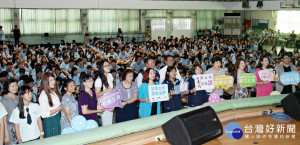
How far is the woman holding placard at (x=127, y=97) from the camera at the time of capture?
172 inches

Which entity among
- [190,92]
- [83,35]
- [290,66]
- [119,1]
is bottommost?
[190,92]

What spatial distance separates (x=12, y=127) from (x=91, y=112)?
94 centimetres

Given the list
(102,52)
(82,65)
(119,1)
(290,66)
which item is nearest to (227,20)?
(119,1)

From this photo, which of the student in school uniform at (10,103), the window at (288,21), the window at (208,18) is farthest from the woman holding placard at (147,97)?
the window at (288,21)

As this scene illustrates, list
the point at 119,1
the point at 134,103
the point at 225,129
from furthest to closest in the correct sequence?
the point at 119,1, the point at 134,103, the point at 225,129

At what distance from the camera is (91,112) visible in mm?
4027

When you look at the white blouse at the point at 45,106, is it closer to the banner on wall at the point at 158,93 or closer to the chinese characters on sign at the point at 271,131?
the banner on wall at the point at 158,93

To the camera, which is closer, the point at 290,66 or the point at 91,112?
the point at 91,112

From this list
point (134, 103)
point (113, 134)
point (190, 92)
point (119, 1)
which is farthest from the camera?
point (119, 1)

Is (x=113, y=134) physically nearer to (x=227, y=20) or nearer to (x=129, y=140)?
(x=129, y=140)

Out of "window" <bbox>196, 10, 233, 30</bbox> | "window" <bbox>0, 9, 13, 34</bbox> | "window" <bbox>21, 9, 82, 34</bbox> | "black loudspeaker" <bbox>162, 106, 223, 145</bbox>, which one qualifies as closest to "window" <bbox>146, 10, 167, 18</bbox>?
"window" <bbox>196, 10, 233, 30</bbox>

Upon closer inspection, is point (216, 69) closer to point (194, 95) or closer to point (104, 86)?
point (194, 95)

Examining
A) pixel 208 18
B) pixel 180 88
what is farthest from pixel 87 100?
pixel 208 18

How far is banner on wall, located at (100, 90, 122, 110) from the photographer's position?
4.05 meters
